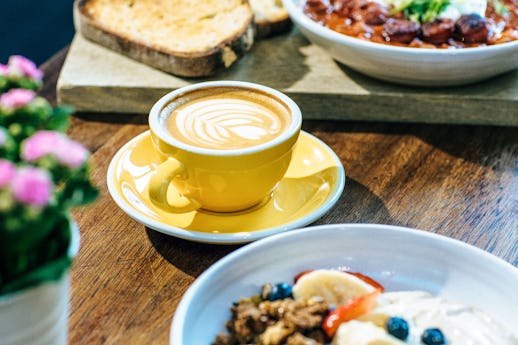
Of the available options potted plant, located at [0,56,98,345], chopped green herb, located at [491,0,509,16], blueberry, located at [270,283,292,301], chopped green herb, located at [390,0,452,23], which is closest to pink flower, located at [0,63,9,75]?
potted plant, located at [0,56,98,345]

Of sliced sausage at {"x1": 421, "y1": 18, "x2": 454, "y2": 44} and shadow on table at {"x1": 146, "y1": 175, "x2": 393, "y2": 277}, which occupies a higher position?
sliced sausage at {"x1": 421, "y1": 18, "x2": 454, "y2": 44}

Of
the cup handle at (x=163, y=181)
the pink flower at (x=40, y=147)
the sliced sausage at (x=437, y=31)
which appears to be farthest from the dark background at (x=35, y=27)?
the pink flower at (x=40, y=147)

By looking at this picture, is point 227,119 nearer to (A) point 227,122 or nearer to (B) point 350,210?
(A) point 227,122

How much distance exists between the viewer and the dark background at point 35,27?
3385 mm

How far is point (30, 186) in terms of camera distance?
1.98ft

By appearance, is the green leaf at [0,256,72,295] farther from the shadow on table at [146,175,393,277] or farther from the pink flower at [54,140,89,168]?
the shadow on table at [146,175,393,277]

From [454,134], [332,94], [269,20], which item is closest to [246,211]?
[332,94]

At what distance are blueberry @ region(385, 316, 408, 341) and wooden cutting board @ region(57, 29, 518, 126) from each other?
85 centimetres

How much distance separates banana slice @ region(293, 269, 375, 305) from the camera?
103cm

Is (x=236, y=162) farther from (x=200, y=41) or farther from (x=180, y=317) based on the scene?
(x=200, y=41)

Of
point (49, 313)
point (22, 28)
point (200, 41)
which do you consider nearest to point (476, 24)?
point (200, 41)

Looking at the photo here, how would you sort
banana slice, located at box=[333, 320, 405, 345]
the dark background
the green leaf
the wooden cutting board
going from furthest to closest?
1. the dark background
2. the wooden cutting board
3. banana slice, located at box=[333, 320, 405, 345]
4. the green leaf

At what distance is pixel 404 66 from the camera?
5.34ft

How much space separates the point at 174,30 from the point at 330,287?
1.12 m
